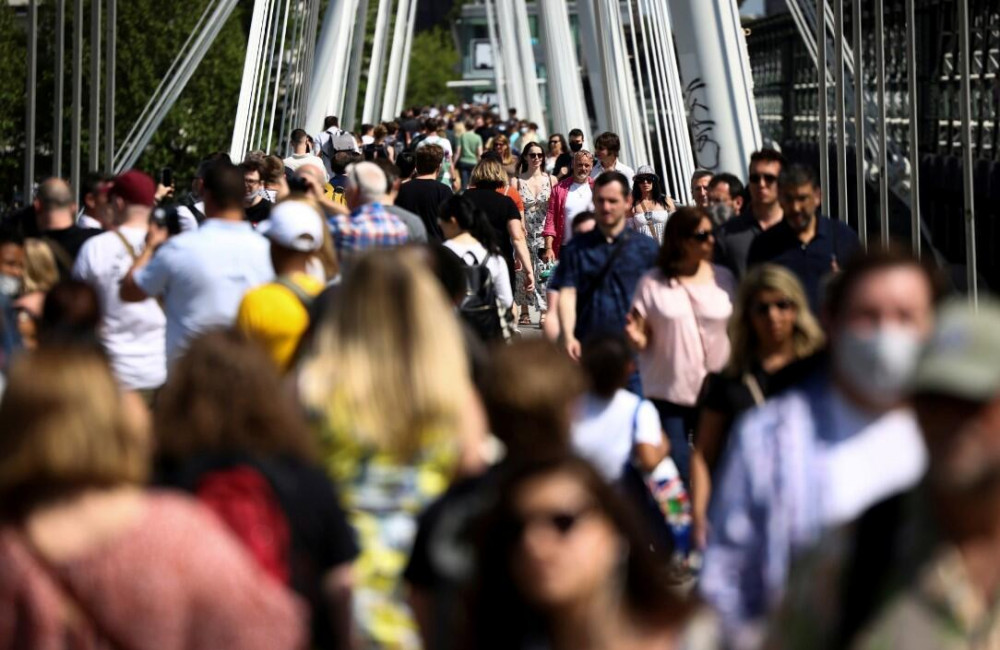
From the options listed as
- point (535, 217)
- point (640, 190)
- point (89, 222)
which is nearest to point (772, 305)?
point (89, 222)

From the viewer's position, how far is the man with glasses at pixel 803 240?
388 inches

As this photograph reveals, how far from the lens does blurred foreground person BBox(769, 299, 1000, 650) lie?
3.36m

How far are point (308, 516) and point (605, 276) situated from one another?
5.40 metres

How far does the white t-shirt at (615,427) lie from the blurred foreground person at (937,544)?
4.07m

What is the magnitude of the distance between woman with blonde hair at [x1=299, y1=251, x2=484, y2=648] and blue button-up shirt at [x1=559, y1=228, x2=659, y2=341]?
187 inches

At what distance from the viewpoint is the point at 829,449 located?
15.9 feet

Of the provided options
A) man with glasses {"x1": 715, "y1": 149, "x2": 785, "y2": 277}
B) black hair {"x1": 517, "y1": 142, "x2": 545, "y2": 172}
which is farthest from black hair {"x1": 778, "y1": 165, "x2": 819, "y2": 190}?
black hair {"x1": 517, "y1": 142, "x2": 545, "y2": 172}

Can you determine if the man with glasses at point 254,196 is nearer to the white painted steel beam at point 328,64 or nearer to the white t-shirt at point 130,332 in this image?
the white t-shirt at point 130,332

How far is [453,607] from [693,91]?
40.1 feet

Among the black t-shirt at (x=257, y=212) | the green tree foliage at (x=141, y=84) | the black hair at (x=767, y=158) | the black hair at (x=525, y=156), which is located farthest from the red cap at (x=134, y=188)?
the green tree foliage at (x=141, y=84)

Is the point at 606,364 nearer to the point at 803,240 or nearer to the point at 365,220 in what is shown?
the point at 803,240

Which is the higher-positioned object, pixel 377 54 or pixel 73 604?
pixel 377 54

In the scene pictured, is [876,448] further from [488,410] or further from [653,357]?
[653,357]

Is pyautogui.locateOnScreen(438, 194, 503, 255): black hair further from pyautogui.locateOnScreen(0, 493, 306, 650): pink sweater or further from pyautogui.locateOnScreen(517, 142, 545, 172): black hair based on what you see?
pyautogui.locateOnScreen(517, 142, 545, 172): black hair
